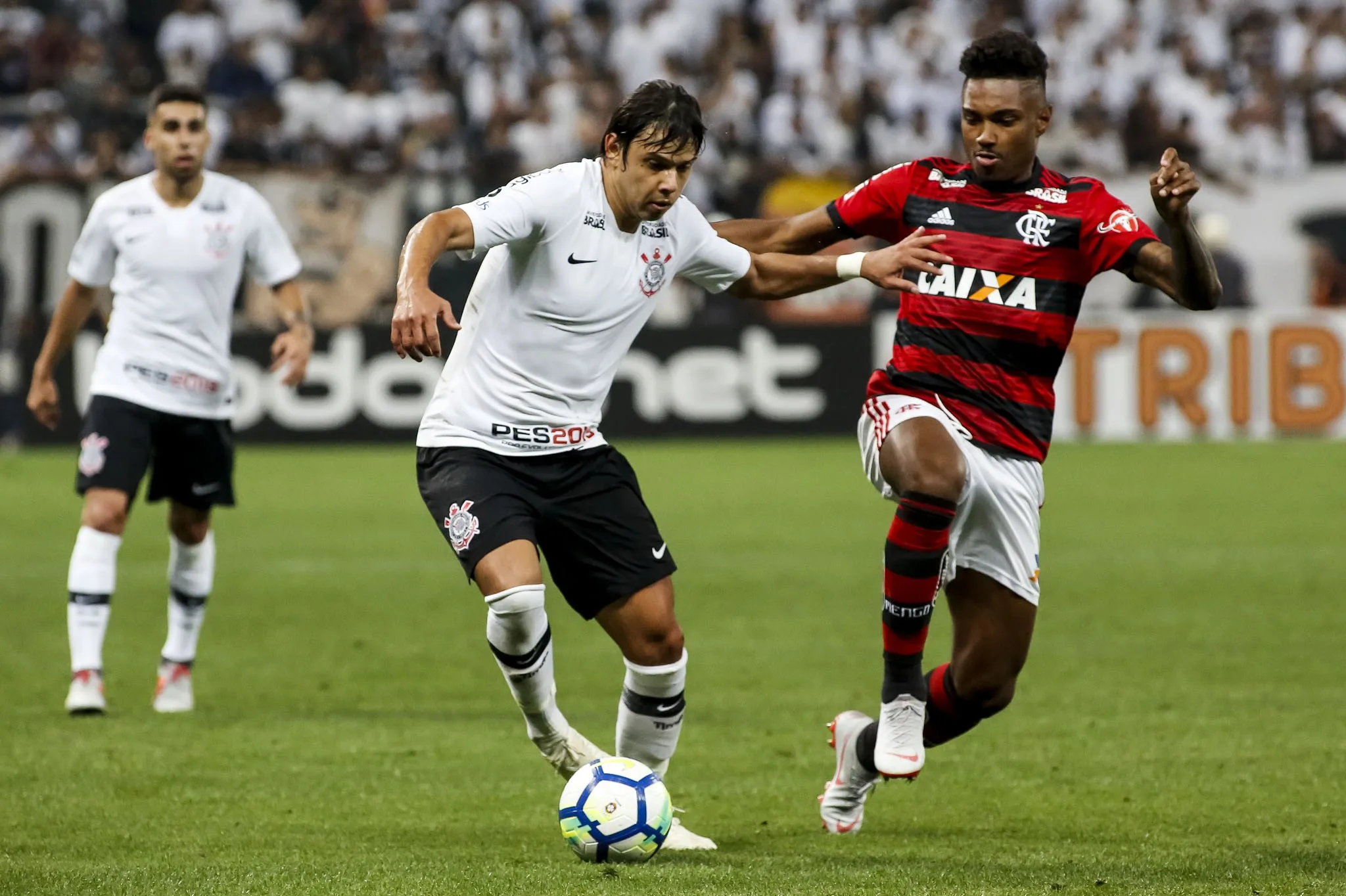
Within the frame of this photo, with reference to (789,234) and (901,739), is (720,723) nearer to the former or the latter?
(901,739)

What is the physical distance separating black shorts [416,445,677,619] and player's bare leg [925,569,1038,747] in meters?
0.97

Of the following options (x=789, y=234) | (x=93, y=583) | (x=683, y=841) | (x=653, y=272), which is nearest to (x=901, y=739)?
(x=683, y=841)

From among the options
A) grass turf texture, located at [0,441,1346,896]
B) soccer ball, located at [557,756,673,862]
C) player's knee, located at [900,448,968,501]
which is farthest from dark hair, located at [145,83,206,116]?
soccer ball, located at [557,756,673,862]

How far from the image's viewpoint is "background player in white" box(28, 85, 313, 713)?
839 cm

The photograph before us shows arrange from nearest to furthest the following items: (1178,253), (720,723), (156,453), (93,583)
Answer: (1178,253) < (720,723) < (93,583) < (156,453)

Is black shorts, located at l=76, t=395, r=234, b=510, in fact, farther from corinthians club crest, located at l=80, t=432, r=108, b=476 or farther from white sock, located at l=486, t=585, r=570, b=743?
white sock, located at l=486, t=585, r=570, b=743

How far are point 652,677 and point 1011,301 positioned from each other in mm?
1616

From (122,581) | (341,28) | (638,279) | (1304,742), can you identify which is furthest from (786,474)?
(638,279)

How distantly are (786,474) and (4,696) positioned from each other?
1046cm

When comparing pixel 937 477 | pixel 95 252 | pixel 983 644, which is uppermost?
pixel 95 252

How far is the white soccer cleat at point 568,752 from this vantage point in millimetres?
6066

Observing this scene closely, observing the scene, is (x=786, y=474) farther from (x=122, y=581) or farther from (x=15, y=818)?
(x=15, y=818)

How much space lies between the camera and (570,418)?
19.6 feet

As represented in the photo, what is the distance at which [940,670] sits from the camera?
6.38m
